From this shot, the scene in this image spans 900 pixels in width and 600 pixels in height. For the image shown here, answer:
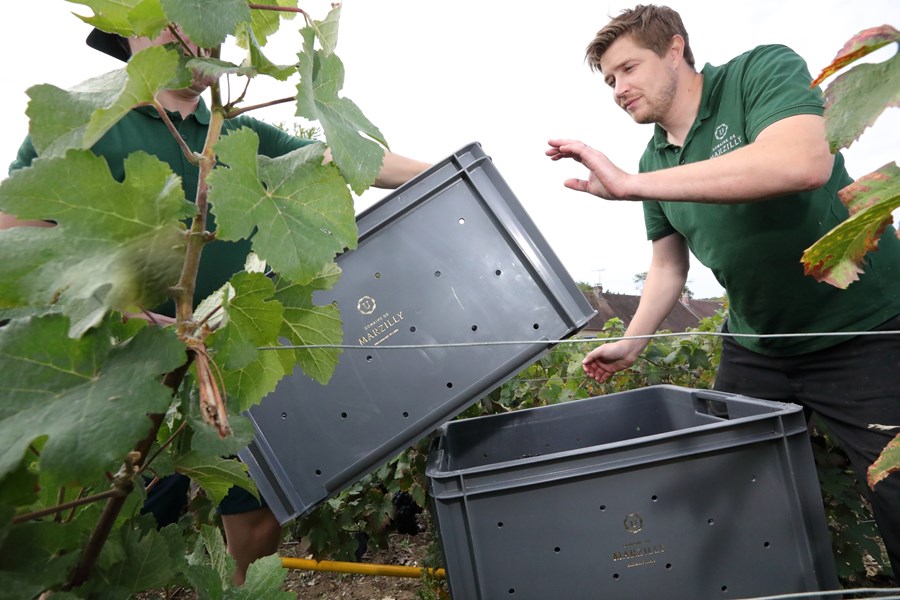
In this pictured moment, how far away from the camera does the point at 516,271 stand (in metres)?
1.71

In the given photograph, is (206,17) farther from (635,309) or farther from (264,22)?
(635,309)

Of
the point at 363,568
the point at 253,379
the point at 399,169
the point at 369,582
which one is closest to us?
the point at 253,379

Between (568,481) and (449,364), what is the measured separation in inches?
18.3

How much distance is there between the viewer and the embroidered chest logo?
1.92 m

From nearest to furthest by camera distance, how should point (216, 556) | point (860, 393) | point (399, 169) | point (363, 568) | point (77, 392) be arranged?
point (77, 392) < point (216, 556) < point (860, 393) < point (399, 169) < point (363, 568)

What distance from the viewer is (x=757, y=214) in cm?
192

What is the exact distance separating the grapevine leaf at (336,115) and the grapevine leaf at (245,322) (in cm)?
14

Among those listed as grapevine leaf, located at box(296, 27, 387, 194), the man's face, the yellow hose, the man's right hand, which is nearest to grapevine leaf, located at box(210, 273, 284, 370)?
grapevine leaf, located at box(296, 27, 387, 194)

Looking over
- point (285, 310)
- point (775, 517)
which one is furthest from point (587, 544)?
point (285, 310)

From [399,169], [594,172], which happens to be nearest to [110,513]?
[594,172]

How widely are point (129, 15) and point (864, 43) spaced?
2.14ft

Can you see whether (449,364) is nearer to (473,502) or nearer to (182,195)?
(473,502)

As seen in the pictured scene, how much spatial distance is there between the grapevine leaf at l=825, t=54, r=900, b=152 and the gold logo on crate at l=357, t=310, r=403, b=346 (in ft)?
3.92

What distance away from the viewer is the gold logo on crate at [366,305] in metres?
1.68
